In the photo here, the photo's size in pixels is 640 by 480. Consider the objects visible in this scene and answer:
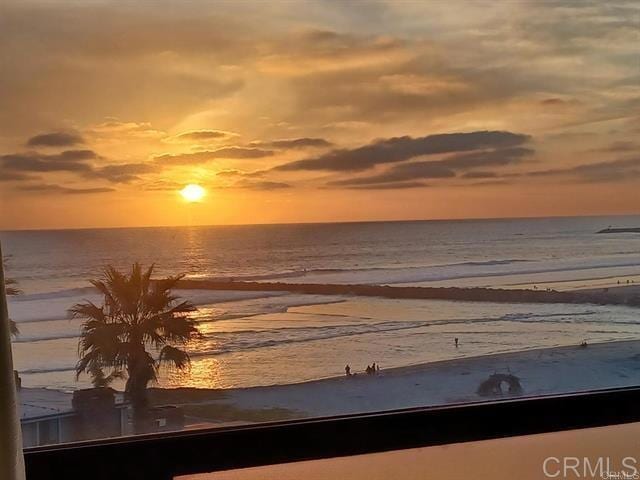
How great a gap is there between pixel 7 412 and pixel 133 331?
1.21 feet

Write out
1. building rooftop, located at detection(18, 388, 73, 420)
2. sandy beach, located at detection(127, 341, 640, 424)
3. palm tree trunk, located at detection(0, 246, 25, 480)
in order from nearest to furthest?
palm tree trunk, located at detection(0, 246, 25, 480), building rooftop, located at detection(18, 388, 73, 420), sandy beach, located at detection(127, 341, 640, 424)

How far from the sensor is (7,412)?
87 cm

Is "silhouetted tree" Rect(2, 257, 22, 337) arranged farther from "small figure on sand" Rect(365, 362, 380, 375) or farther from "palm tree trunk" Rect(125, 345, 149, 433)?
"small figure on sand" Rect(365, 362, 380, 375)

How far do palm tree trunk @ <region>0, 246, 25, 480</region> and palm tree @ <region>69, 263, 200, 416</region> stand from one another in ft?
1.09

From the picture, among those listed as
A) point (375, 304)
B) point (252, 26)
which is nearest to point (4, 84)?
point (252, 26)

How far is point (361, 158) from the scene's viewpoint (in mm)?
1369

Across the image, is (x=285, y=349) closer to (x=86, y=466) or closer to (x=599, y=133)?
(x=86, y=466)

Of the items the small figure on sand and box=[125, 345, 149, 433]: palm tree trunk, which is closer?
box=[125, 345, 149, 433]: palm tree trunk

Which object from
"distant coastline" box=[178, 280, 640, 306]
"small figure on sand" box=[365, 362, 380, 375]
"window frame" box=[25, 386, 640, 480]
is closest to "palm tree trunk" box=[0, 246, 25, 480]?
"window frame" box=[25, 386, 640, 480]

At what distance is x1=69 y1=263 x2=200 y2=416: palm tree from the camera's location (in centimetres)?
122

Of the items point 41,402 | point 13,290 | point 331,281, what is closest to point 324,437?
point 331,281

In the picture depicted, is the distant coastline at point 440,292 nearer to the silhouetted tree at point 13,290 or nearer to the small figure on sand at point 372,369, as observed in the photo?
the small figure on sand at point 372,369

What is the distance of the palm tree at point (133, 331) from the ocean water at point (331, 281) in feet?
0.07

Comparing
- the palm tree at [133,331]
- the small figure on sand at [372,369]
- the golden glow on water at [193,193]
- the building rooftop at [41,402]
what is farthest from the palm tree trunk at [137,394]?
the small figure on sand at [372,369]
